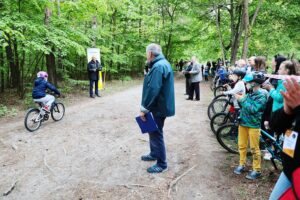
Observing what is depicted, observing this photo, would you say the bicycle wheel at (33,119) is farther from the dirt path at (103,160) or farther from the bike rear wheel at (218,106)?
the bike rear wheel at (218,106)

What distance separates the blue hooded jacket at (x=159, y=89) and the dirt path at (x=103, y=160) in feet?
3.73

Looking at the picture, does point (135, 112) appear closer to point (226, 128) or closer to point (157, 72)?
point (226, 128)

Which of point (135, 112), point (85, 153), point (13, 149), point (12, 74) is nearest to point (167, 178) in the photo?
point (85, 153)

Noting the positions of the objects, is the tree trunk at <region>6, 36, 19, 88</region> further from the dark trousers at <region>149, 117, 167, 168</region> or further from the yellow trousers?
the yellow trousers

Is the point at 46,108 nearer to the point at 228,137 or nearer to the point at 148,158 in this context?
the point at 148,158

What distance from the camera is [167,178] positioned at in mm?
4258

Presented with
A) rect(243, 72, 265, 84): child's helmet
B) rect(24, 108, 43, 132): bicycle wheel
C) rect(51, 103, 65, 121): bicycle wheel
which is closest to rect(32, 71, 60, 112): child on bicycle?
rect(24, 108, 43, 132): bicycle wheel

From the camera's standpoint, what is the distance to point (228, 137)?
5.31 metres

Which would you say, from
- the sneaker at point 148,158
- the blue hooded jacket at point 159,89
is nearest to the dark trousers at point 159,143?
the blue hooded jacket at point 159,89

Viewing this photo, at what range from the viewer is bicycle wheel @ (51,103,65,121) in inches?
311

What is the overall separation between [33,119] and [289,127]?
6.66 meters

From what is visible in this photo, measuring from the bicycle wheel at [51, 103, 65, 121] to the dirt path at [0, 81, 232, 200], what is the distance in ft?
0.68

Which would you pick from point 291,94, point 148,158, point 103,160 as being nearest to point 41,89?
point 103,160

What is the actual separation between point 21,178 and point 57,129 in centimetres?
287
